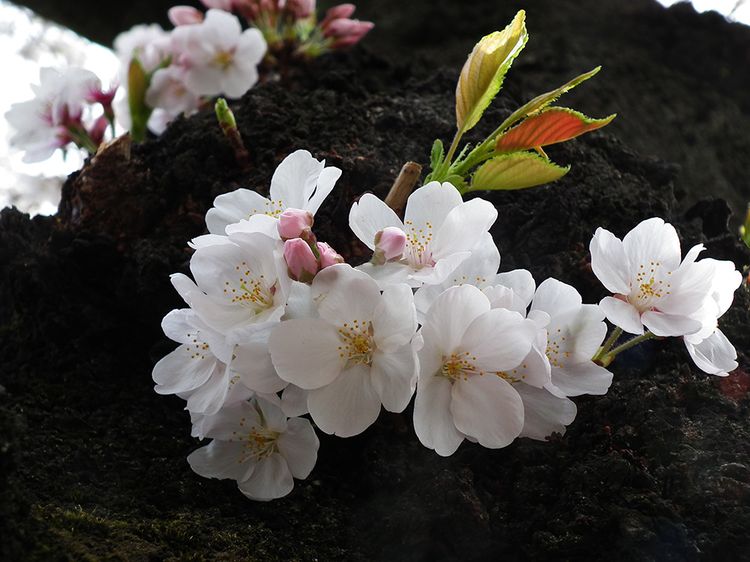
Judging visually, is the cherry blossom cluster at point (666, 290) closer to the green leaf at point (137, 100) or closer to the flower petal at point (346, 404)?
the flower petal at point (346, 404)

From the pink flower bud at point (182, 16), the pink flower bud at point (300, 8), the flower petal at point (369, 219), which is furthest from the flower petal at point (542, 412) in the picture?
the pink flower bud at point (182, 16)

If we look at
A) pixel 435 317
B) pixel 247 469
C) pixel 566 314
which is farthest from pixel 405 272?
pixel 247 469

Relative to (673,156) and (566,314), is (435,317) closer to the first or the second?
(566,314)

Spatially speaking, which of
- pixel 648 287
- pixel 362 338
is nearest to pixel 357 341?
pixel 362 338

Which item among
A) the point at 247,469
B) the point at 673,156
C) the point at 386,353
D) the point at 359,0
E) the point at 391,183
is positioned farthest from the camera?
the point at 359,0

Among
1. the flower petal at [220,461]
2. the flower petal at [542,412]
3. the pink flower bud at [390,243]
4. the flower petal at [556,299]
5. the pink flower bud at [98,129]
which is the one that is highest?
the pink flower bud at [390,243]

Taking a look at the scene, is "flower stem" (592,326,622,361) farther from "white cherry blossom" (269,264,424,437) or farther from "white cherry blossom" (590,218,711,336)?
"white cherry blossom" (269,264,424,437)

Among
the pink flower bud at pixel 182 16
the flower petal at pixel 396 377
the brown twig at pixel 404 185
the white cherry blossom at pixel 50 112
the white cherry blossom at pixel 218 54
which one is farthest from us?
the pink flower bud at pixel 182 16

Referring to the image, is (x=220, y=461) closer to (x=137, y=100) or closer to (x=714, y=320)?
(x=714, y=320)
